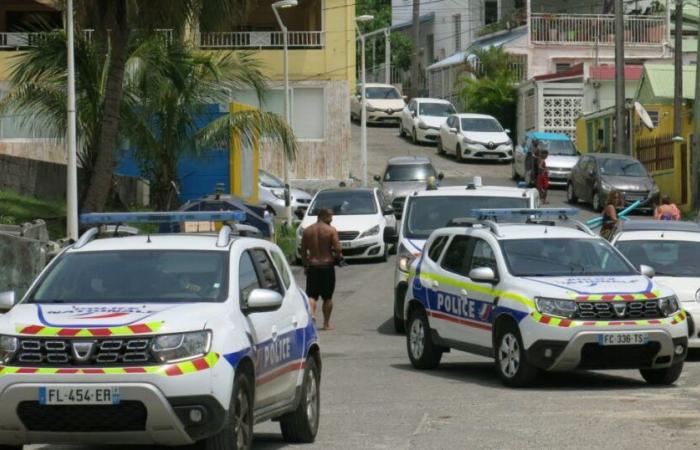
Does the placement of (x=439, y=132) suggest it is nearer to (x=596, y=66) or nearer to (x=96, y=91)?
(x=596, y=66)

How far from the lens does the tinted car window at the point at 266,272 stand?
11102mm

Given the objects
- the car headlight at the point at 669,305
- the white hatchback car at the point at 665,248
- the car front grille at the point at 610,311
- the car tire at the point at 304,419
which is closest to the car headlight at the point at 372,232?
the white hatchback car at the point at 665,248

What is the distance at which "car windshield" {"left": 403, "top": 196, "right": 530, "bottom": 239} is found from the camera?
872 inches

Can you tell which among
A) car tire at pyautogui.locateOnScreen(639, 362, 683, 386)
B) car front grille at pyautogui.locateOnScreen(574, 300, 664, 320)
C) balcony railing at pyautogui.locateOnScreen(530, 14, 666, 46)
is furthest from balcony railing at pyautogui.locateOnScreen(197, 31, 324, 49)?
car front grille at pyautogui.locateOnScreen(574, 300, 664, 320)

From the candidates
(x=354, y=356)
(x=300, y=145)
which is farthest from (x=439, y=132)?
(x=354, y=356)

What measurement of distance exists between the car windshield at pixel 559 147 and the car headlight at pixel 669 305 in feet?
110

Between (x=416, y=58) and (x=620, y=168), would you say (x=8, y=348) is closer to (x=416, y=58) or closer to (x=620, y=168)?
(x=620, y=168)

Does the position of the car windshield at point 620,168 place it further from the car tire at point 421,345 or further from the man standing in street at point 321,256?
the car tire at point 421,345

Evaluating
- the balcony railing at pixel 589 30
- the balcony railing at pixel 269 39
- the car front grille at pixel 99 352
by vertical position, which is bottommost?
the car front grille at pixel 99 352

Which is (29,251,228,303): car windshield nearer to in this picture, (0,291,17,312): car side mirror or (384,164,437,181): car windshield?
(0,291,17,312): car side mirror

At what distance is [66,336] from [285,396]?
2181 millimetres

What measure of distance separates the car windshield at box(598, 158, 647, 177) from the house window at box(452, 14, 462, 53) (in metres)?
38.3

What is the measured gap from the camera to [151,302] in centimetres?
1003

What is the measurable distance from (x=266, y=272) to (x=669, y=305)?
212 inches
